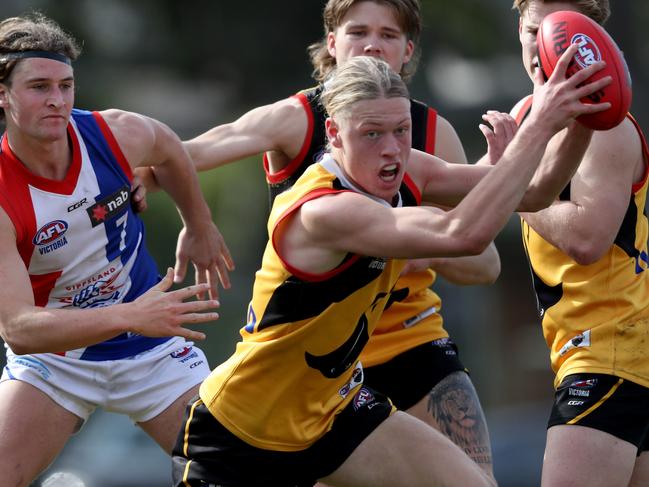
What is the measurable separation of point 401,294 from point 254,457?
48.0 inches

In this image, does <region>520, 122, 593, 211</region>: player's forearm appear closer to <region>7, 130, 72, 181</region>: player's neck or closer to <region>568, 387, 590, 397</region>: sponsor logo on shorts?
<region>568, 387, 590, 397</region>: sponsor logo on shorts

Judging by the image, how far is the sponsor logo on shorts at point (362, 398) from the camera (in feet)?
16.0

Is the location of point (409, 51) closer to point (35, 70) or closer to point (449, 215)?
point (35, 70)

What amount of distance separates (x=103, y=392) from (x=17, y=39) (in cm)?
141

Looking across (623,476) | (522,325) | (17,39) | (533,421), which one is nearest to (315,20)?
(522,325)

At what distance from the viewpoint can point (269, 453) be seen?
15.6 ft

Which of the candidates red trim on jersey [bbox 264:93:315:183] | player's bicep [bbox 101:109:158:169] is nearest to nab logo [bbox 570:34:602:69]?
red trim on jersey [bbox 264:93:315:183]

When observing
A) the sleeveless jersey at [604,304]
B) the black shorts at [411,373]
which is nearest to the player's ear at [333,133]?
the sleeveless jersey at [604,304]

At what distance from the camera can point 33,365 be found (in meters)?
5.50

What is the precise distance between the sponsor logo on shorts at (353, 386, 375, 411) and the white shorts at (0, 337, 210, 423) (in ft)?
3.11

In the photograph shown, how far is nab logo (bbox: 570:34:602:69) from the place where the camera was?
439 centimetres

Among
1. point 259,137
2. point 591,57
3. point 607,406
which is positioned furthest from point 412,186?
point 259,137

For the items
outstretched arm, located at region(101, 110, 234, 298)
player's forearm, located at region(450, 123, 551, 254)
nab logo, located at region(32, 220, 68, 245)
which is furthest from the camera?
outstretched arm, located at region(101, 110, 234, 298)

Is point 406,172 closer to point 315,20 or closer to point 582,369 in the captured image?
point 582,369
